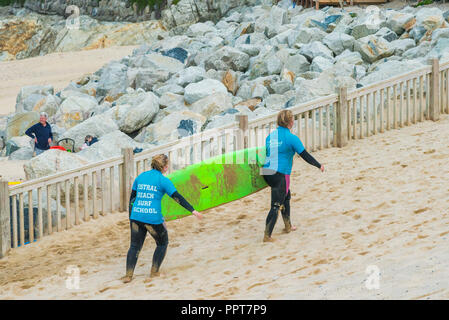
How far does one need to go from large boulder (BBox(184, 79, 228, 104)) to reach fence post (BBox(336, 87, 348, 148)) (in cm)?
600

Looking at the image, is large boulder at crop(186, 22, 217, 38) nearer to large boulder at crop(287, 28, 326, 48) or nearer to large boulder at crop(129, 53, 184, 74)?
large boulder at crop(129, 53, 184, 74)

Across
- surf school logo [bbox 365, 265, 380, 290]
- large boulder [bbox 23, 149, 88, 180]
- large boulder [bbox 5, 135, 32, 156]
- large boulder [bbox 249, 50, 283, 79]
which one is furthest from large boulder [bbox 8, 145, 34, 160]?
surf school logo [bbox 365, 265, 380, 290]

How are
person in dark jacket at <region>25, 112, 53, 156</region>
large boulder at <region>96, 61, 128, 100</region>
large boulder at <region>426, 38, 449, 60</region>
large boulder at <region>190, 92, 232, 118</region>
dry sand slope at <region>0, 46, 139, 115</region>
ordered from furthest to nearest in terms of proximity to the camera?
1. dry sand slope at <region>0, 46, 139, 115</region>
2. large boulder at <region>96, 61, 128, 100</region>
3. large boulder at <region>190, 92, 232, 118</region>
4. large boulder at <region>426, 38, 449, 60</region>
5. person in dark jacket at <region>25, 112, 53, 156</region>

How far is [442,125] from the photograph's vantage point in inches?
480

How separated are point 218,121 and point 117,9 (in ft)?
119

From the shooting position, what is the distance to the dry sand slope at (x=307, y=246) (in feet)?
20.1

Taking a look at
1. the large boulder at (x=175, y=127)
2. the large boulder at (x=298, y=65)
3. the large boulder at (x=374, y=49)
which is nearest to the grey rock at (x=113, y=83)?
the large boulder at (x=298, y=65)

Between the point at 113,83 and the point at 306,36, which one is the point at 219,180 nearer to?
the point at 306,36

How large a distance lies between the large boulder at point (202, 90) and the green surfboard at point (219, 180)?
8.24 metres

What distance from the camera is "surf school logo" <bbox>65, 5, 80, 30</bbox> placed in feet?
157

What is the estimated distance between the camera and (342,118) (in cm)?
1180

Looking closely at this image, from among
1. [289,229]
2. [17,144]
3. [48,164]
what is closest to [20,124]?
[17,144]
